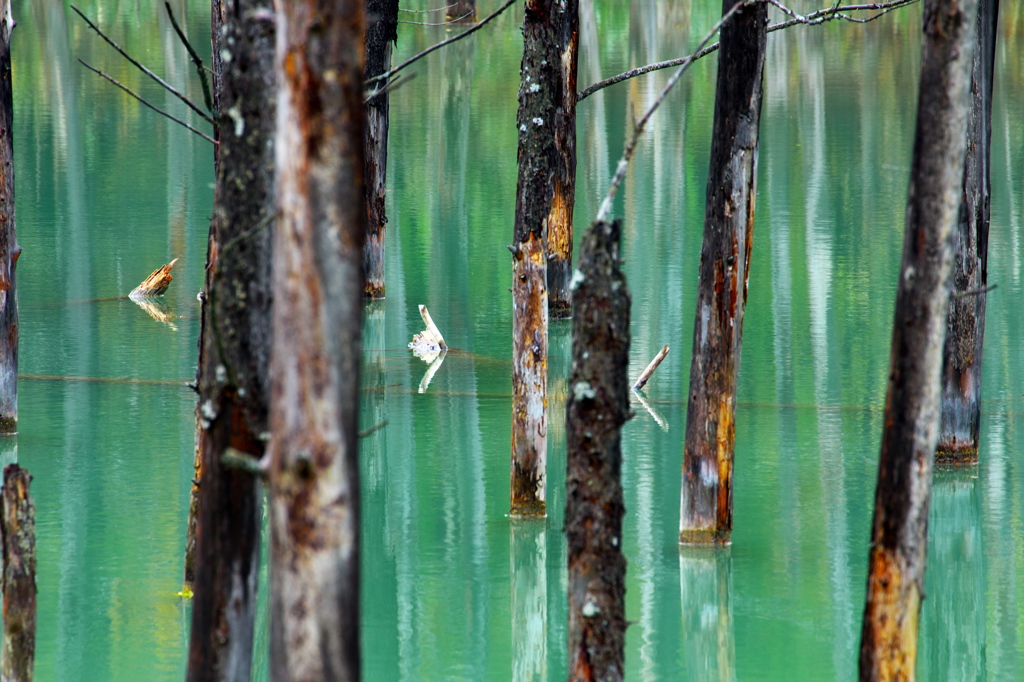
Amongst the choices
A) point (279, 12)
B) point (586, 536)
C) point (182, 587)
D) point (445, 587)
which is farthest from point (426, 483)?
point (279, 12)

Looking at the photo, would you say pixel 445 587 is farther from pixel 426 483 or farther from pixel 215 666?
pixel 215 666

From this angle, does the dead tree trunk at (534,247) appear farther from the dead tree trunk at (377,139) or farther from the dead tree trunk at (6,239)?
the dead tree trunk at (377,139)

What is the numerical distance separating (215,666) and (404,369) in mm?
8674

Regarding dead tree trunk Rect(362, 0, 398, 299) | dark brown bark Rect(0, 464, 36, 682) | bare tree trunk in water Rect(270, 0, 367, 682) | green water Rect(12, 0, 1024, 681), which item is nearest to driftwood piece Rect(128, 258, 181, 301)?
green water Rect(12, 0, 1024, 681)

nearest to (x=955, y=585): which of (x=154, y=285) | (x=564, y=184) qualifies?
(x=564, y=184)

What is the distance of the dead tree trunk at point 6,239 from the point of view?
30.6ft

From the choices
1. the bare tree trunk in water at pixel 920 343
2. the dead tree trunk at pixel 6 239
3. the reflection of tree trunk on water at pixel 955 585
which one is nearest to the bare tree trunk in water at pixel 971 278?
the reflection of tree trunk on water at pixel 955 585

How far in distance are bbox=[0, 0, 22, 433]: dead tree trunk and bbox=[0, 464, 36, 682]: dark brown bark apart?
4513 mm

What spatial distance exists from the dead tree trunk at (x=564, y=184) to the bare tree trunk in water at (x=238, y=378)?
22.3ft

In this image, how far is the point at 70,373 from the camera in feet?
40.7

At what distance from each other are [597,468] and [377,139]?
34.6 ft

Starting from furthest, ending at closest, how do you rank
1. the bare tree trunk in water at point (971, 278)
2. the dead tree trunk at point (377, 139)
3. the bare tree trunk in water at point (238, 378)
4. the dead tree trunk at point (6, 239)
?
1. the dead tree trunk at point (377, 139)
2. the dead tree trunk at point (6, 239)
3. the bare tree trunk in water at point (971, 278)
4. the bare tree trunk in water at point (238, 378)

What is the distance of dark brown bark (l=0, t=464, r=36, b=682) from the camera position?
16.8ft

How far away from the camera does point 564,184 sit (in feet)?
44.4
